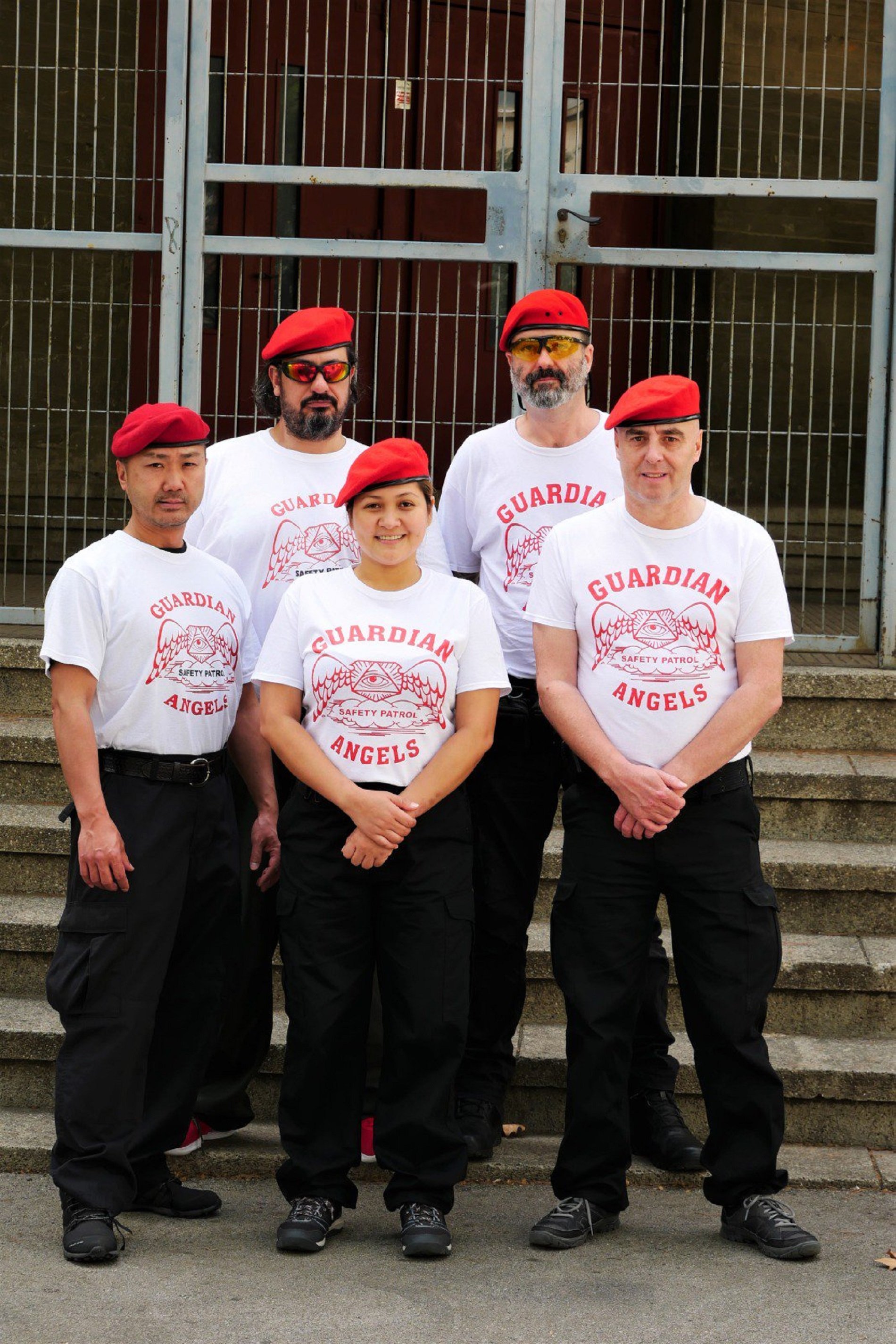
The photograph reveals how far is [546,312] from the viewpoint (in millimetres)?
4246

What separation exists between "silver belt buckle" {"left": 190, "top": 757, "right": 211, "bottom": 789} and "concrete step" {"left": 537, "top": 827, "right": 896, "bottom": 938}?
1575 mm

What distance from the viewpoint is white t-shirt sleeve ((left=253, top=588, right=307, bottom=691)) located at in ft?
12.5

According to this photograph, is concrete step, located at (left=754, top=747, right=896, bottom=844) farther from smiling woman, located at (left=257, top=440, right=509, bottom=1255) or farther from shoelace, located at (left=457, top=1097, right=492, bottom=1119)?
smiling woman, located at (left=257, top=440, right=509, bottom=1255)

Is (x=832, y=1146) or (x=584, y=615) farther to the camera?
(x=832, y=1146)

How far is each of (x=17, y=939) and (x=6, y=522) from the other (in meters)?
2.24

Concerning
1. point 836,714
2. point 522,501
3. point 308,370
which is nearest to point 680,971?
point 522,501

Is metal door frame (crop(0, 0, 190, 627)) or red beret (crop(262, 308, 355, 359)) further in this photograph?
metal door frame (crop(0, 0, 190, 627))

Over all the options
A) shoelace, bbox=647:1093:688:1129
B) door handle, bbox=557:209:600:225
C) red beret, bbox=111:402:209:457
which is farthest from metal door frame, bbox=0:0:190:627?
shoelace, bbox=647:1093:688:1129

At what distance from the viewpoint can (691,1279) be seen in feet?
12.1

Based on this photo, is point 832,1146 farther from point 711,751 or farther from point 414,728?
point 414,728

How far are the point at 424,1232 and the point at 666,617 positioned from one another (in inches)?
60.4

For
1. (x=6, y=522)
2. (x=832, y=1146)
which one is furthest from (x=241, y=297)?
(x=832, y=1146)

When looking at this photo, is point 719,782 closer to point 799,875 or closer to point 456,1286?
point 456,1286

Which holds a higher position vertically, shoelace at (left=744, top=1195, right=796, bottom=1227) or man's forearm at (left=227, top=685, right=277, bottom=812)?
man's forearm at (left=227, top=685, right=277, bottom=812)
